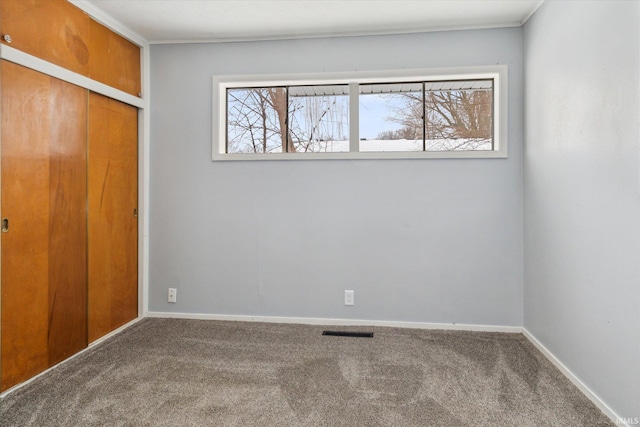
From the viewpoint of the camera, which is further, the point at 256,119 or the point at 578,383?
the point at 256,119

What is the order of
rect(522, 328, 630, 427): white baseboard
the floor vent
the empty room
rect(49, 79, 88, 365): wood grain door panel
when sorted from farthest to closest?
1. the floor vent
2. rect(49, 79, 88, 365): wood grain door panel
3. the empty room
4. rect(522, 328, 630, 427): white baseboard

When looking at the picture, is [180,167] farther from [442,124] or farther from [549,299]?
[549,299]

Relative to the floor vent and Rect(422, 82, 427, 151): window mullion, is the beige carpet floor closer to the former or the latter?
the floor vent

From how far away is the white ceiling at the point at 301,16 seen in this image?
2.61 metres

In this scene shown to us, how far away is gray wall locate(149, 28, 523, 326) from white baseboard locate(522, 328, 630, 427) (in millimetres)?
340

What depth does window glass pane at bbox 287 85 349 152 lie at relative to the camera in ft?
10.5

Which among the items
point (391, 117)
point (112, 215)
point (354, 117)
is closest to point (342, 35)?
point (354, 117)

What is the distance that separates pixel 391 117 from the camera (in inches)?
124

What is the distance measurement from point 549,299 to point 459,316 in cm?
74

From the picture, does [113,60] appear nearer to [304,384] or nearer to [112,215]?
[112,215]

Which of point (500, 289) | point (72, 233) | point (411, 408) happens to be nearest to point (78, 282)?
point (72, 233)

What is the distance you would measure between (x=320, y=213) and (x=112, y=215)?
5.68ft

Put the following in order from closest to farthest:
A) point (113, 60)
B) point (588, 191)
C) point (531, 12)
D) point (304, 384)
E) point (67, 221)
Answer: point (588, 191), point (304, 384), point (67, 221), point (531, 12), point (113, 60)

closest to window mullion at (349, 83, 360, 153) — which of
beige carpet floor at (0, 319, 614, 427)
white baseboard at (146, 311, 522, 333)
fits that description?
white baseboard at (146, 311, 522, 333)
